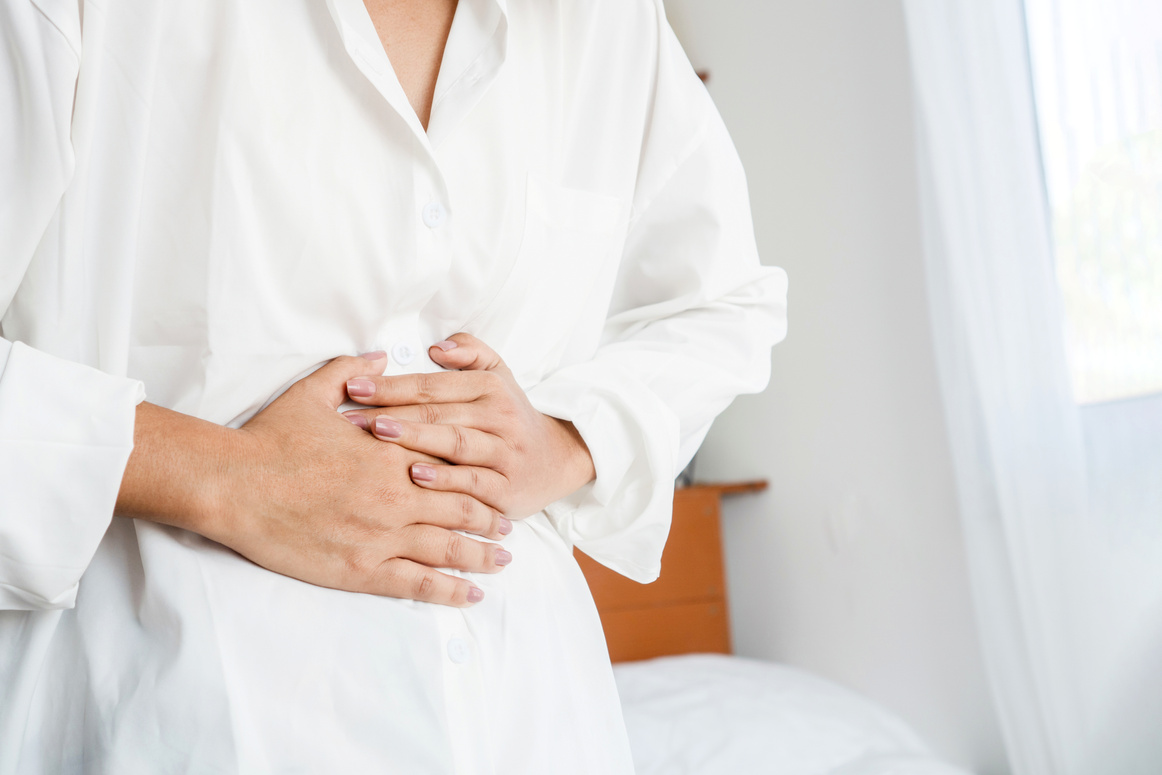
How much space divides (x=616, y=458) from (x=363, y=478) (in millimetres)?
242

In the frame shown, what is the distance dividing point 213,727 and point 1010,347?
1.59 metres

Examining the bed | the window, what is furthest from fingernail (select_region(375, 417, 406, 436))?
the window

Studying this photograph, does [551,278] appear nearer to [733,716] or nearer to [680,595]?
[733,716]

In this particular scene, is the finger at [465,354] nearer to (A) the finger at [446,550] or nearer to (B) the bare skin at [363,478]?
(B) the bare skin at [363,478]

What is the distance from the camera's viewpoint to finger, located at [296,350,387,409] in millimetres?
562

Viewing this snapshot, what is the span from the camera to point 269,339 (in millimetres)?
560

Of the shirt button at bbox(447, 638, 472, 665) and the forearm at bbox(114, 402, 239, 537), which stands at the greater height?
the forearm at bbox(114, 402, 239, 537)

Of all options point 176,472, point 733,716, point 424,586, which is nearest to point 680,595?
point 733,716

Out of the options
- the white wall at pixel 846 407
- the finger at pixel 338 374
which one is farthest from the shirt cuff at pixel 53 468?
the white wall at pixel 846 407

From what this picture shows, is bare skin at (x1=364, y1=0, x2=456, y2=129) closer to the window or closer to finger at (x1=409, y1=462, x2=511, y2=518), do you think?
finger at (x1=409, y1=462, x2=511, y2=518)

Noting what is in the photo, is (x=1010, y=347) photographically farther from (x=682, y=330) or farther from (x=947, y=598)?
(x=682, y=330)

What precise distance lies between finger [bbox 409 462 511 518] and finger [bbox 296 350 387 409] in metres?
0.07

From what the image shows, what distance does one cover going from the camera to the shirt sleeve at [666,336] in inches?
28.2

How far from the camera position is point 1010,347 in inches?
64.5
